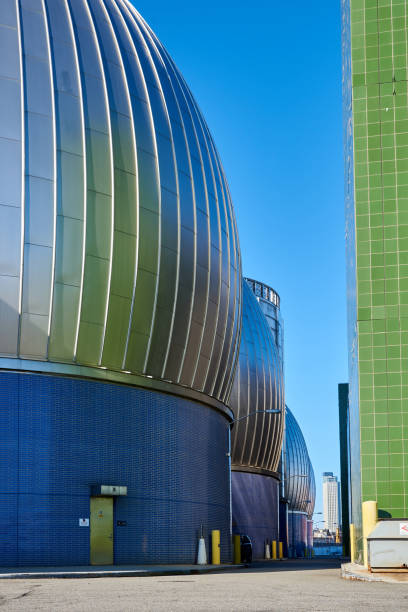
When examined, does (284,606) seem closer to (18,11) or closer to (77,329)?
(77,329)

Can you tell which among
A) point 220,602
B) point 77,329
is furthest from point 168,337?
point 220,602

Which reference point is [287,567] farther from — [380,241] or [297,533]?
[297,533]

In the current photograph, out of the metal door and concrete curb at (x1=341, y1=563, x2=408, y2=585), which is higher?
the metal door

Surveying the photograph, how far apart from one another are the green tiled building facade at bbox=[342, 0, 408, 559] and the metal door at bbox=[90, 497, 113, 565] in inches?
290

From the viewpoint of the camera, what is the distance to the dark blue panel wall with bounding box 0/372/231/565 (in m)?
25.2

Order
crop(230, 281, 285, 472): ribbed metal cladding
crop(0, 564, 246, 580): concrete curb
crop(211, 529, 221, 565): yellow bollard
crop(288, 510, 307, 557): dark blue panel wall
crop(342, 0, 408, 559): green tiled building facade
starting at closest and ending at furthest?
crop(0, 564, 246, 580): concrete curb < crop(342, 0, 408, 559): green tiled building facade < crop(211, 529, 221, 565): yellow bollard < crop(230, 281, 285, 472): ribbed metal cladding < crop(288, 510, 307, 557): dark blue panel wall

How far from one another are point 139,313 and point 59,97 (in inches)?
260

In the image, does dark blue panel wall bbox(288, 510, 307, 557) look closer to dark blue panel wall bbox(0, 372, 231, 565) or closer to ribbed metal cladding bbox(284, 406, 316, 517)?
ribbed metal cladding bbox(284, 406, 316, 517)

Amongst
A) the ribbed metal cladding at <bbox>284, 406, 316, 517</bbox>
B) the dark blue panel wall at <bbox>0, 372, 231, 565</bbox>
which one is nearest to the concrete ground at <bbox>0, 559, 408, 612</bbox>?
the dark blue panel wall at <bbox>0, 372, 231, 565</bbox>

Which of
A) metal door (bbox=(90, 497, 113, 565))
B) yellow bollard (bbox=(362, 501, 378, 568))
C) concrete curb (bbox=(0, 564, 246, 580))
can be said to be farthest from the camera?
metal door (bbox=(90, 497, 113, 565))

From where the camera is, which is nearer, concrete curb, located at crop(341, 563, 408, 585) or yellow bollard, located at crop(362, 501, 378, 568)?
concrete curb, located at crop(341, 563, 408, 585)

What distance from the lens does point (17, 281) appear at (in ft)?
83.9

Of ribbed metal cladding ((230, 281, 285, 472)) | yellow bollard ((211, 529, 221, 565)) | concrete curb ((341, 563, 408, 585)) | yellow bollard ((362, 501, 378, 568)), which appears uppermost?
ribbed metal cladding ((230, 281, 285, 472))

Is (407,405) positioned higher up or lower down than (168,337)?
lower down
